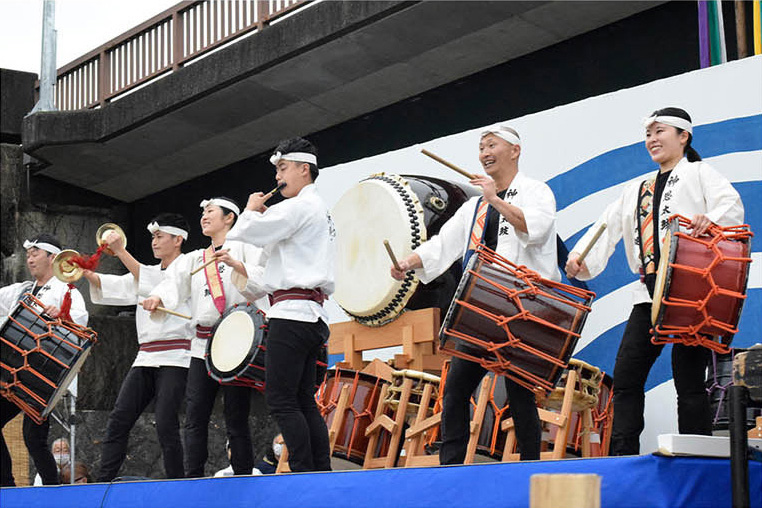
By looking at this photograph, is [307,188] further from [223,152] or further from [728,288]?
[223,152]

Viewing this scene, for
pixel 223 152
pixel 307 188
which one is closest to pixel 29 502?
pixel 307 188

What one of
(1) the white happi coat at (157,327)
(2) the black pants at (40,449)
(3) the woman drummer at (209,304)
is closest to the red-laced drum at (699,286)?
(3) the woman drummer at (209,304)

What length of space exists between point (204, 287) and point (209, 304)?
100mm

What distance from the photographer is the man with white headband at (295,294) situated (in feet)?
12.5

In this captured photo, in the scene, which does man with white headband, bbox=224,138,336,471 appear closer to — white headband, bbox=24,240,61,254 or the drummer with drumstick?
the drummer with drumstick

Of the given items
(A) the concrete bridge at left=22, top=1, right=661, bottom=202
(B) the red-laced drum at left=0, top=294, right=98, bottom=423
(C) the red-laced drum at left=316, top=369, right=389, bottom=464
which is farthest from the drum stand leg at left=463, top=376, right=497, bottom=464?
(A) the concrete bridge at left=22, top=1, right=661, bottom=202

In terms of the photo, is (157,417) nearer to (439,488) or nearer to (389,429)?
(389,429)

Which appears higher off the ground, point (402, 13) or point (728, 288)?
point (402, 13)

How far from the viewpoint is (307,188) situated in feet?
13.5

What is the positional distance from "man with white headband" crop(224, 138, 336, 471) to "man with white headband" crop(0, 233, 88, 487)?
60.1 inches

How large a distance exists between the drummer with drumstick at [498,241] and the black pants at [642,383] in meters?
0.36

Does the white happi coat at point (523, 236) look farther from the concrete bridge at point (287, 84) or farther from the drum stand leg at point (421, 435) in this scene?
the concrete bridge at point (287, 84)

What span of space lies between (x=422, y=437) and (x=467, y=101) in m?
2.66

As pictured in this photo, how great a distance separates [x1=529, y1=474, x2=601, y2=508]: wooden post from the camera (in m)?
2.15
